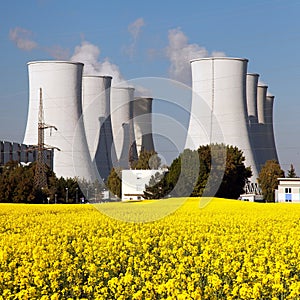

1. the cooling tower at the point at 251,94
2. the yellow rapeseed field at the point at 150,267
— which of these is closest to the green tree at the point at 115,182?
the cooling tower at the point at 251,94

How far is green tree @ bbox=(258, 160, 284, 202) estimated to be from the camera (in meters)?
42.1

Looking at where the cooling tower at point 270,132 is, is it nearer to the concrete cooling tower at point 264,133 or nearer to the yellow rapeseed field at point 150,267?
the concrete cooling tower at point 264,133

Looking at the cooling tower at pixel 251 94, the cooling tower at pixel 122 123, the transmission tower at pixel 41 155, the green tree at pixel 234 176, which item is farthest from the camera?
the cooling tower at pixel 251 94

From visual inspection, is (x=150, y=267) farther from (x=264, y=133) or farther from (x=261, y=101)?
(x=261, y=101)

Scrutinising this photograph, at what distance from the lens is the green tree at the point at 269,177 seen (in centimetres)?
4206

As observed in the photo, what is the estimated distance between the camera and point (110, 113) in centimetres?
3697

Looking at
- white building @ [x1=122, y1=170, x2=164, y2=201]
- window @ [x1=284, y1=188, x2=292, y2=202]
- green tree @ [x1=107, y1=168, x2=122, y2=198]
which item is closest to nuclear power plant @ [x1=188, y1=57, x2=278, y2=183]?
window @ [x1=284, y1=188, x2=292, y2=202]

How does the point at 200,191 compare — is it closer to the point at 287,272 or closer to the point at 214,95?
the point at 214,95

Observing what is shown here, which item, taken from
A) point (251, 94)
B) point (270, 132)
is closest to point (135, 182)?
point (251, 94)

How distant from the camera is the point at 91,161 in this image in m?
32.8

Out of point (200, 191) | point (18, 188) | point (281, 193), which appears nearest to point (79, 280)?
point (18, 188)

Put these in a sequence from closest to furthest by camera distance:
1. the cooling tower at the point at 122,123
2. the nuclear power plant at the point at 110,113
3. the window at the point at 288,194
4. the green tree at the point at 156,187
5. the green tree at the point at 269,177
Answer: the nuclear power plant at the point at 110,113
the green tree at the point at 156,187
the window at the point at 288,194
the cooling tower at the point at 122,123
the green tree at the point at 269,177

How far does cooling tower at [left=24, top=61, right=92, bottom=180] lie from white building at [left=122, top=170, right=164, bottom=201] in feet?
14.7

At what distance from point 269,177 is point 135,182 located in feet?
31.9
